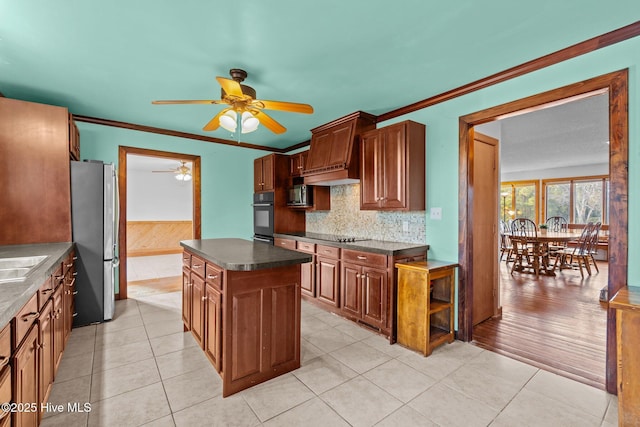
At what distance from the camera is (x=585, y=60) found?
2152mm

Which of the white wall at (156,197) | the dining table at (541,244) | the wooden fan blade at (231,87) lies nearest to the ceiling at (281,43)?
the wooden fan blade at (231,87)

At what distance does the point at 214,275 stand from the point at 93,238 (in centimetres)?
198

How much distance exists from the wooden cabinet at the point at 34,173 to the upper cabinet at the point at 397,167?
3224mm

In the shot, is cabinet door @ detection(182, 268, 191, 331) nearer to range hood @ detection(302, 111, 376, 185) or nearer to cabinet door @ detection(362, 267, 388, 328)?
cabinet door @ detection(362, 267, 388, 328)

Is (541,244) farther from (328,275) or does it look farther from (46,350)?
(46,350)

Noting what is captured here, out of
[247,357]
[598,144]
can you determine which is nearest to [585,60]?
[247,357]

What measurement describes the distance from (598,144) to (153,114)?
24.8ft

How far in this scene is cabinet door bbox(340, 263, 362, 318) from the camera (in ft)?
10.2

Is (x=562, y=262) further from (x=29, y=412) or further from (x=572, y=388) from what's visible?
(x=29, y=412)

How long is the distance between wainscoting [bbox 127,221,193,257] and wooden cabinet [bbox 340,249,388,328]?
699 cm

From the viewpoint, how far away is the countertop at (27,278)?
113 cm

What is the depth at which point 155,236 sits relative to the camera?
8.47 m

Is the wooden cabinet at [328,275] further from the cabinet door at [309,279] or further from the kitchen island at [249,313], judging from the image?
the kitchen island at [249,313]

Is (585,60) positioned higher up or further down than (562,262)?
higher up
